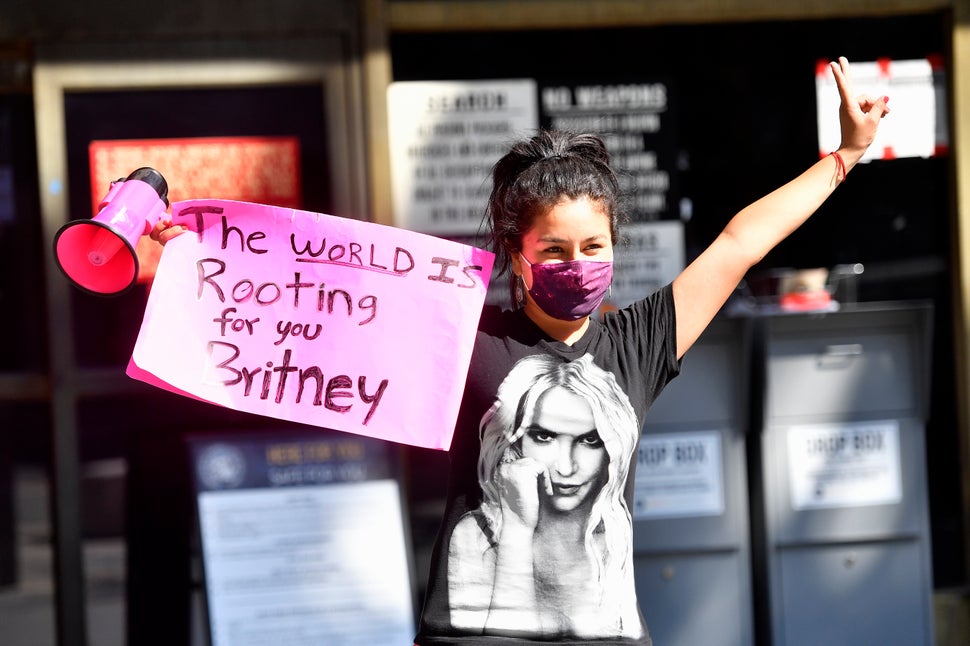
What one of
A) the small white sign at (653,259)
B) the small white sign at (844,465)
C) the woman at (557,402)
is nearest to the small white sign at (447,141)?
the small white sign at (653,259)

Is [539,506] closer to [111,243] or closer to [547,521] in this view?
[547,521]

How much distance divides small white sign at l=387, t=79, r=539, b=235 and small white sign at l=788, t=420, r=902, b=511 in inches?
59.6

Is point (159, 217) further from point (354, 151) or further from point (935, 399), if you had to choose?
point (935, 399)

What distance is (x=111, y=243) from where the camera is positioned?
209 centimetres

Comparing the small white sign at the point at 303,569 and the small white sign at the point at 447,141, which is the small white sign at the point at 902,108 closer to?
the small white sign at the point at 447,141

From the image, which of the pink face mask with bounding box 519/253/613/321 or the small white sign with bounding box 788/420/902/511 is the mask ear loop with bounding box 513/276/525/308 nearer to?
the pink face mask with bounding box 519/253/613/321

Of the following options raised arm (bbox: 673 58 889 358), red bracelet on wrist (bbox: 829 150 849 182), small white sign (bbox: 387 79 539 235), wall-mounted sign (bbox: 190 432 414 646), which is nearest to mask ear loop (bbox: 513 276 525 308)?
raised arm (bbox: 673 58 889 358)

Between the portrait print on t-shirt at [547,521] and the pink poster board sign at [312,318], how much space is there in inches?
5.8

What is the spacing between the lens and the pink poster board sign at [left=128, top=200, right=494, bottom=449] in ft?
7.04

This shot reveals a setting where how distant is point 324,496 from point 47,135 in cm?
169

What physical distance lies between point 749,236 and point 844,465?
89.0 inches

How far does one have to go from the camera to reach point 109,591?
4.44 metres

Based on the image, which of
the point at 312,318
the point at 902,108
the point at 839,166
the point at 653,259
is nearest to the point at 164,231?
the point at 312,318

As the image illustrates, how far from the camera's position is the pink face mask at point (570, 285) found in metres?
2.05
